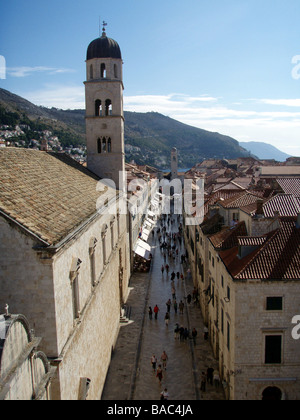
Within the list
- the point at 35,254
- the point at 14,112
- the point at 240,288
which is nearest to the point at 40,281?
the point at 35,254

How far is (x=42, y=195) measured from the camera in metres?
16.3

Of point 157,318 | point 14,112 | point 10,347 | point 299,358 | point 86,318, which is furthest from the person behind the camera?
point 14,112

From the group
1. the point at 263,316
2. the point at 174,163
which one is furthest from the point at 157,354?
the point at 174,163

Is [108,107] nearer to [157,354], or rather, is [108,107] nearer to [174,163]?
[157,354]

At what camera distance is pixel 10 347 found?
28.6 feet

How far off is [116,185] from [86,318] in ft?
62.3

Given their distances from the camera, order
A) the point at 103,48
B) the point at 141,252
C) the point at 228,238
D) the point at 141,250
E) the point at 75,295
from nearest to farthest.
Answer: the point at 75,295 → the point at 228,238 → the point at 103,48 → the point at 141,252 → the point at 141,250

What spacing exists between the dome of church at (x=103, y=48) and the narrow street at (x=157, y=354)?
1964 cm

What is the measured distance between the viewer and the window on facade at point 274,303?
17359mm

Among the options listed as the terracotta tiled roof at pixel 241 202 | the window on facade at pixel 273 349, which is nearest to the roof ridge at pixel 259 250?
the window on facade at pixel 273 349

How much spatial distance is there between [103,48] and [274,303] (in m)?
24.5

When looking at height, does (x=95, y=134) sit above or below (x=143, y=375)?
above

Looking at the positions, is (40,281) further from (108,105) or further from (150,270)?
(150,270)

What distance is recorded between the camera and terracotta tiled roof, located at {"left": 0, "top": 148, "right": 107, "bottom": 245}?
12.9 meters
